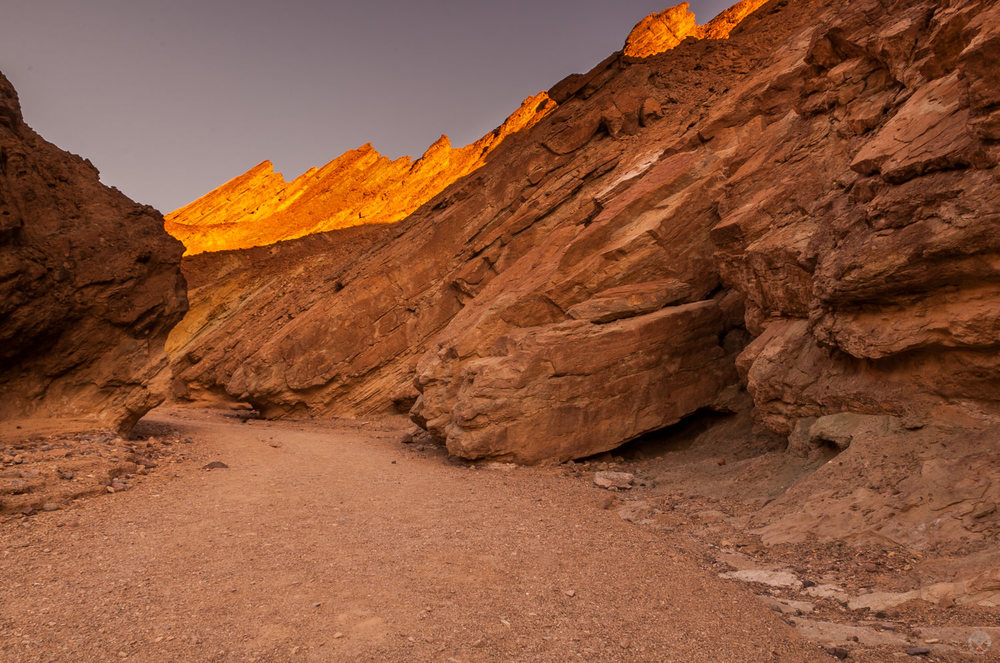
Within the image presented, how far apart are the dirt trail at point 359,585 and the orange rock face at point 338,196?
113 feet

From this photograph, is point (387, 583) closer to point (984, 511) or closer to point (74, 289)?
point (984, 511)

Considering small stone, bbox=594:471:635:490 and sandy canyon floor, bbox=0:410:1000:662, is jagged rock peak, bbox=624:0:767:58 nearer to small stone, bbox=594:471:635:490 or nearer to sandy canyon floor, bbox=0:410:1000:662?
small stone, bbox=594:471:635:490

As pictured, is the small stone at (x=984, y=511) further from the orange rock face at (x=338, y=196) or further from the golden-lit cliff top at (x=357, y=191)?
the orange rock face at (x=338, y=196)

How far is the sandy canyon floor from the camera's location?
3.38 meters

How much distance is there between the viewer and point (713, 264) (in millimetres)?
11359

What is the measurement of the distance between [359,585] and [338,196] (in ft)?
154

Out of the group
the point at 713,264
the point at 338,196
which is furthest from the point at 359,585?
the point at 338,196

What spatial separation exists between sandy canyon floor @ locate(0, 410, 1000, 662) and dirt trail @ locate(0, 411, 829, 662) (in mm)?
16

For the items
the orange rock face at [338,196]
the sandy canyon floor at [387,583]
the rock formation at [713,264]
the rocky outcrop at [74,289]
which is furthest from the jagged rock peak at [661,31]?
the sandy canyon floor at [387,583]

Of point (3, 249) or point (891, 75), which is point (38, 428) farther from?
point (891, 75)

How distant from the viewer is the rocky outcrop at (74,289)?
31.4 feet

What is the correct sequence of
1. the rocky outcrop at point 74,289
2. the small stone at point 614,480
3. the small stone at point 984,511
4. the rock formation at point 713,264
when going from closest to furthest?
the small stone at point 984,511
the rock formation at point 713,264
the small stone at point 614,480
the rocky outcrop at point 74,289

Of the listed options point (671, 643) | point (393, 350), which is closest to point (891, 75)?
point (671, 643)

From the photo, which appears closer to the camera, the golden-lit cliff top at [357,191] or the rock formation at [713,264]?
the rock formation at [713,264]
